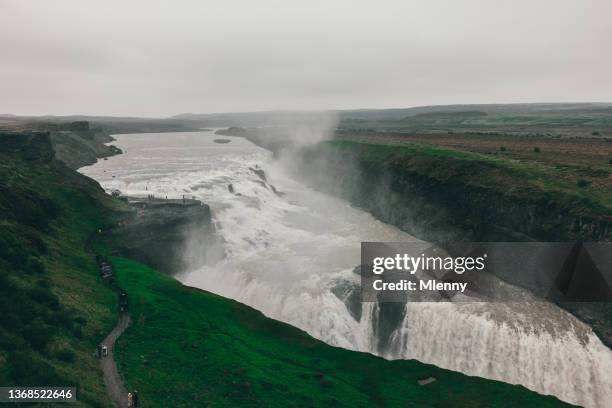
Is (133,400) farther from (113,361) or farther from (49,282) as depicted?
(49,282)

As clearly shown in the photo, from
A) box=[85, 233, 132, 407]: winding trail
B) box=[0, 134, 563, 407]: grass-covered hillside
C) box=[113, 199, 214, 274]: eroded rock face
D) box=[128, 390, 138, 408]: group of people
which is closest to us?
box=[128, 390, 138, 408]: group of people

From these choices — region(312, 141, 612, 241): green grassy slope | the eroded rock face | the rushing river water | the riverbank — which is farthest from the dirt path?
region(312, 141, 612, 241): green grassy slope

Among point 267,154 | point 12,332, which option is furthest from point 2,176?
point 267,154

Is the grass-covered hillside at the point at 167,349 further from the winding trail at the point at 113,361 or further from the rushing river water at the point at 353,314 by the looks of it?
the rushing river water at the point at 353,314

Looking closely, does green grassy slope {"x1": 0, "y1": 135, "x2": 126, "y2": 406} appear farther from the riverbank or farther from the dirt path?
the riverbank

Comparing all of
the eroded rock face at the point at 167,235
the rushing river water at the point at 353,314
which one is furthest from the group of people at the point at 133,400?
the eroded rock face at the point at 167,235

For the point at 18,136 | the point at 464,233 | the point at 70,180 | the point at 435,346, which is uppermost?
the point at 18,136

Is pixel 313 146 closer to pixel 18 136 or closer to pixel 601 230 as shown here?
pixel 18 136
